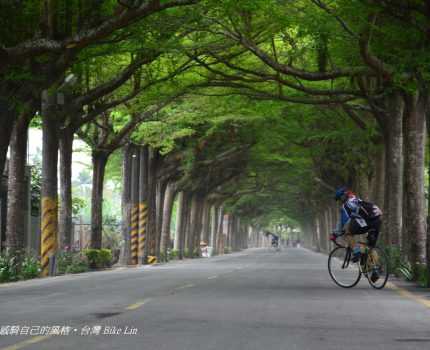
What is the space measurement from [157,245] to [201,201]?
17.1 meters

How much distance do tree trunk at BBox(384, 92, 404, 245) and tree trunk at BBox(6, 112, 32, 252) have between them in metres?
11.7

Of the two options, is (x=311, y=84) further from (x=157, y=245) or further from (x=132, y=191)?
(x=157, y=245)

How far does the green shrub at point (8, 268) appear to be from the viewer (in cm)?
2647

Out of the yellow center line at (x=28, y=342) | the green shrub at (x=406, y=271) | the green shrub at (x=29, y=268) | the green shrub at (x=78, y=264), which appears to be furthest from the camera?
the green shrub at (x=78, y=264)

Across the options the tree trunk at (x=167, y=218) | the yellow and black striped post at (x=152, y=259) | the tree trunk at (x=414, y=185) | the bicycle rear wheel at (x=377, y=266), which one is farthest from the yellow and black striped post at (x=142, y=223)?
the bicycle rear wheel at (x=377, y=266)

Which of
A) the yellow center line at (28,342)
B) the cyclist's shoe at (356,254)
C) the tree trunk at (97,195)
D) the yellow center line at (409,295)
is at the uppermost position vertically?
the tree trunk at (97,195)

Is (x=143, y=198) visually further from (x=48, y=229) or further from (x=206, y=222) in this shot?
(x=206, y=222)

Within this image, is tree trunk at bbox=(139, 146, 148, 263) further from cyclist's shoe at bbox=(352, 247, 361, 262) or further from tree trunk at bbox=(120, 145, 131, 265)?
cyclist's shoe at bbox=(352, 247, 361, 262)

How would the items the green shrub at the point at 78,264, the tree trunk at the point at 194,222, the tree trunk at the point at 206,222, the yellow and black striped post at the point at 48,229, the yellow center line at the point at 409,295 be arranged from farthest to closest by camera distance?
the tree trunk at the point at 206,222 → the tree trunk at the point at 194,222 → the green shrub at the point at 78,264 → the yellow and black striped post at the point at 48,229 → the yellow center line at the point at 409,295

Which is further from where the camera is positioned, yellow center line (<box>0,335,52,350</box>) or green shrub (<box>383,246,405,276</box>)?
green shrub (<box>383,246,405,276</box>)

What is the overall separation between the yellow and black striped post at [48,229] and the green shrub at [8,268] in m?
3.33

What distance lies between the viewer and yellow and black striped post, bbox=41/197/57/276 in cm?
3144

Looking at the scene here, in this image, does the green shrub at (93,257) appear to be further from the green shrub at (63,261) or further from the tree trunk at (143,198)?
the tree trunk at (143,198)

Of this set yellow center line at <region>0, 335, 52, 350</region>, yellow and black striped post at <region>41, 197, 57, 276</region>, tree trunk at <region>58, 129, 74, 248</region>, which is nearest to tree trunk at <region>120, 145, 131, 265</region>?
tree trunk at <region>58, 129, 74, 248</region>
